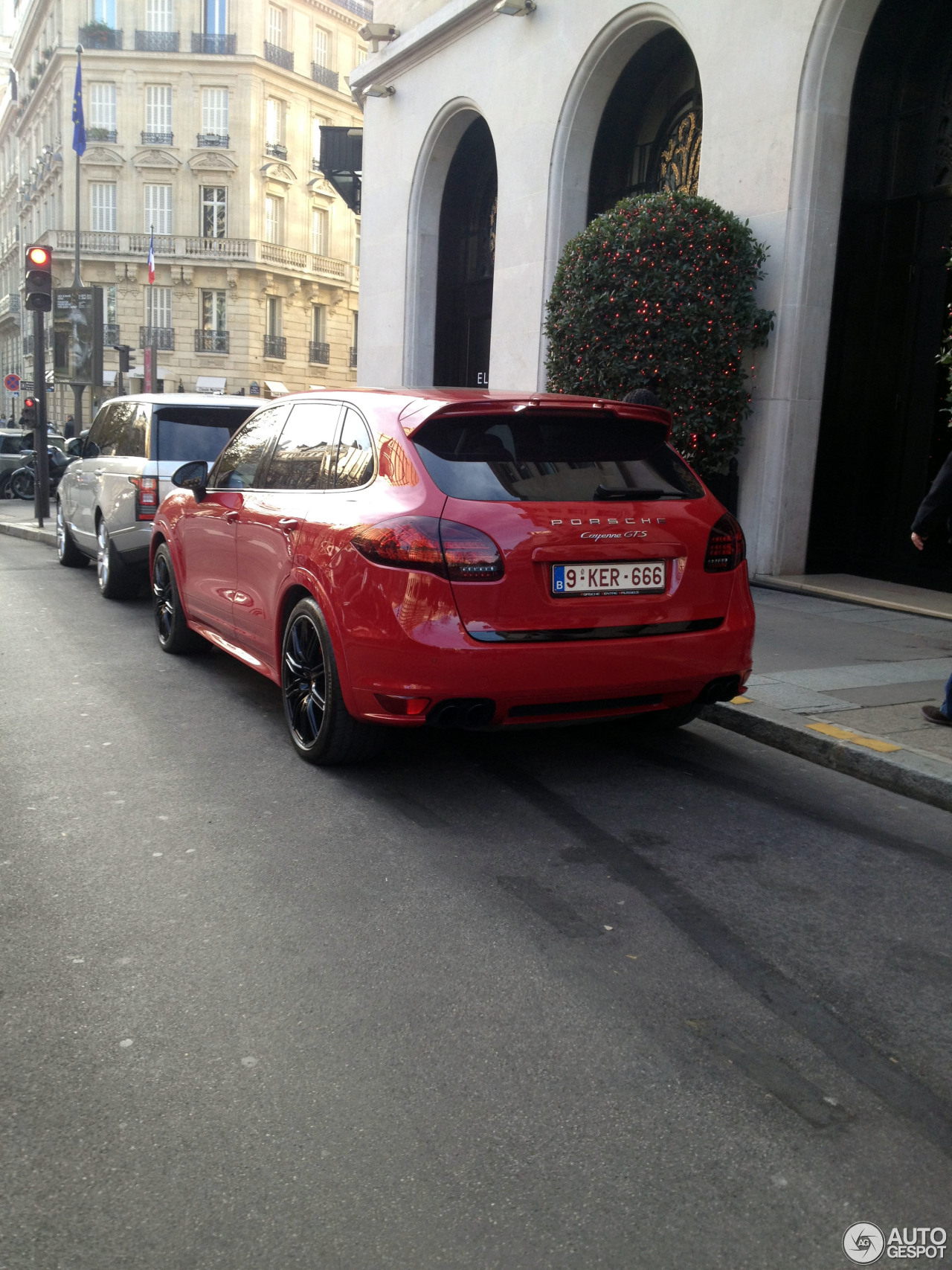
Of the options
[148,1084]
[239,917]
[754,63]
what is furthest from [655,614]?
[754,63]

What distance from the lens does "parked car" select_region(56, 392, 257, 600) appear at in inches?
375

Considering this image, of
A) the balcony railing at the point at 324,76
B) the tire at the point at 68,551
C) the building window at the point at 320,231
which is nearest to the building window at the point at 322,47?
the balcony railing at the point at 324,76

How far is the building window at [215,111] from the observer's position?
172ft

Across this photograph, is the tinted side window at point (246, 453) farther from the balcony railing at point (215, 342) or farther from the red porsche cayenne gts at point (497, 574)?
the balcony railing at point (215, 342)

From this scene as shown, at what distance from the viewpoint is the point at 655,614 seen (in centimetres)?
486

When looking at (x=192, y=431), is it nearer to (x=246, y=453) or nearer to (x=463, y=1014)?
(x=246, y=453)

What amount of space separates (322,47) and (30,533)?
46.1 metres

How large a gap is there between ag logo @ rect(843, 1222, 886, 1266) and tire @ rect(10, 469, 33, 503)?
2704cm

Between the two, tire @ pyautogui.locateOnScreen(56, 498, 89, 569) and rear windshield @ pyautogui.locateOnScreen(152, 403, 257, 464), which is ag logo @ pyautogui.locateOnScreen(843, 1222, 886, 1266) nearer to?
rear windshield @ pyautogui.locateOnScreen(152, 403, 257, 464)

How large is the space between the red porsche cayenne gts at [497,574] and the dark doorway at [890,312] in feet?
22.1

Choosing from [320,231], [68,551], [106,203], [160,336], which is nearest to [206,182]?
[106,203]

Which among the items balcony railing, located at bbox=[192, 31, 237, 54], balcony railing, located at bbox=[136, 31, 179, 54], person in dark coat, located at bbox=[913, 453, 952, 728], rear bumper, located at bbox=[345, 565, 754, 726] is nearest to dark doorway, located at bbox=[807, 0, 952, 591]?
person in dark coat, located at bbox=[913, 453, 952, 728]

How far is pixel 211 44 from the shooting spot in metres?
52.4

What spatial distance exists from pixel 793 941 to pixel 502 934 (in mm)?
850
